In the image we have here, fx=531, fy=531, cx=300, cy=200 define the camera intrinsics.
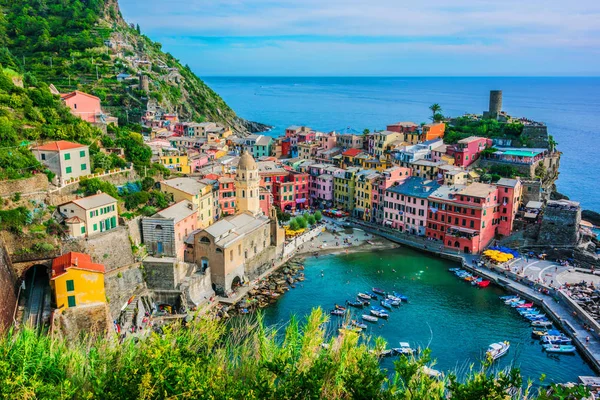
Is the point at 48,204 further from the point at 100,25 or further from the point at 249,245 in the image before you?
the point at 100,25

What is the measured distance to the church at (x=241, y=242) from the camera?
39406 millimetres

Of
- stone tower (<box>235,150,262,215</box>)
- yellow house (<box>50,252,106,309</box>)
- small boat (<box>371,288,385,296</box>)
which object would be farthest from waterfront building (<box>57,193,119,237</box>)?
small boat (<box>371,288,385,296</box>)

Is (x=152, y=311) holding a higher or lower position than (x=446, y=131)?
lower

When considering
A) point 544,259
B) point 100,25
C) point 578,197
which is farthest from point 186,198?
point 100,25

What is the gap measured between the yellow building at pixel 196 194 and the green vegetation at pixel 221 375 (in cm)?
2283

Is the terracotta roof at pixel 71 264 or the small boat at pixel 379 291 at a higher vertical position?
the terracotta roof at pixel 71 264

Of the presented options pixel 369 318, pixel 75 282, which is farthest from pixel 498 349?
pixel 75 282

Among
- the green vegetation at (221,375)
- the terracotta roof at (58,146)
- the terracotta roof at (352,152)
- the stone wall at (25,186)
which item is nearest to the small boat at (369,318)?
the green vegetation at (221,375)

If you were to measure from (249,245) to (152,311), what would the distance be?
10.2 meters

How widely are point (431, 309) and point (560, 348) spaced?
29.2ft

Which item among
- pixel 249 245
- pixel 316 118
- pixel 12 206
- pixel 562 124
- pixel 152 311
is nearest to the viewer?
pixel 12 206

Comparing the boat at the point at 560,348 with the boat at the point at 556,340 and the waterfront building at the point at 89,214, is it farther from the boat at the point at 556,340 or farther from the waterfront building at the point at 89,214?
the waterfront building at the point at 89,214

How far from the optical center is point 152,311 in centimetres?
3553

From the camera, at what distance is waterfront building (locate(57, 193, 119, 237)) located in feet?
110
